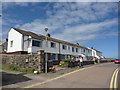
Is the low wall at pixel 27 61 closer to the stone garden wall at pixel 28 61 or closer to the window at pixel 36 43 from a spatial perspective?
the stone garden wall at pixel 28 61

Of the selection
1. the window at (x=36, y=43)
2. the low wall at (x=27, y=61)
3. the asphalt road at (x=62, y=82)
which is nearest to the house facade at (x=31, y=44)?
the window at (x=36, y=43)

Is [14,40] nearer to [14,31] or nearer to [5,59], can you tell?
[14,31]

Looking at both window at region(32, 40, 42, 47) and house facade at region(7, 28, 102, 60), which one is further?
window at region(32, 40, 42, 47)

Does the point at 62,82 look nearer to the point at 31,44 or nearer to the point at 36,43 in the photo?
the point at 31,44

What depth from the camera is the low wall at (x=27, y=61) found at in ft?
46.4

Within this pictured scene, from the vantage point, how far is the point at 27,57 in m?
15.7

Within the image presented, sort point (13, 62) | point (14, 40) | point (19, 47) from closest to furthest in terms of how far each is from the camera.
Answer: point (13, 62)
point (19, 47)
point (14, 40)

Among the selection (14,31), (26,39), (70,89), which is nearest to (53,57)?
(26,39)

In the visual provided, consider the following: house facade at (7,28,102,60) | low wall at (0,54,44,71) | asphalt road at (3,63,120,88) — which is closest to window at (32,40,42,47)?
house facade at (7,28,102,60)

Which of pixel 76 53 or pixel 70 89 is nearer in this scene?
pixel 70 89

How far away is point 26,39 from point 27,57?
1050 cm

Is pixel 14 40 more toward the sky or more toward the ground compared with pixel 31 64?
more toward the sky

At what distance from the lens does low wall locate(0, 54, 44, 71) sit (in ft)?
46.4

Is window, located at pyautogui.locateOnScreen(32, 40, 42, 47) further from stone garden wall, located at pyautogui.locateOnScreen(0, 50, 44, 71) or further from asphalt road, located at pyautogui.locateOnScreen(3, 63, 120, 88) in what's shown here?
asphalt road, located at pyautogui.locateOnScreen(3, 63, 120, 88)
